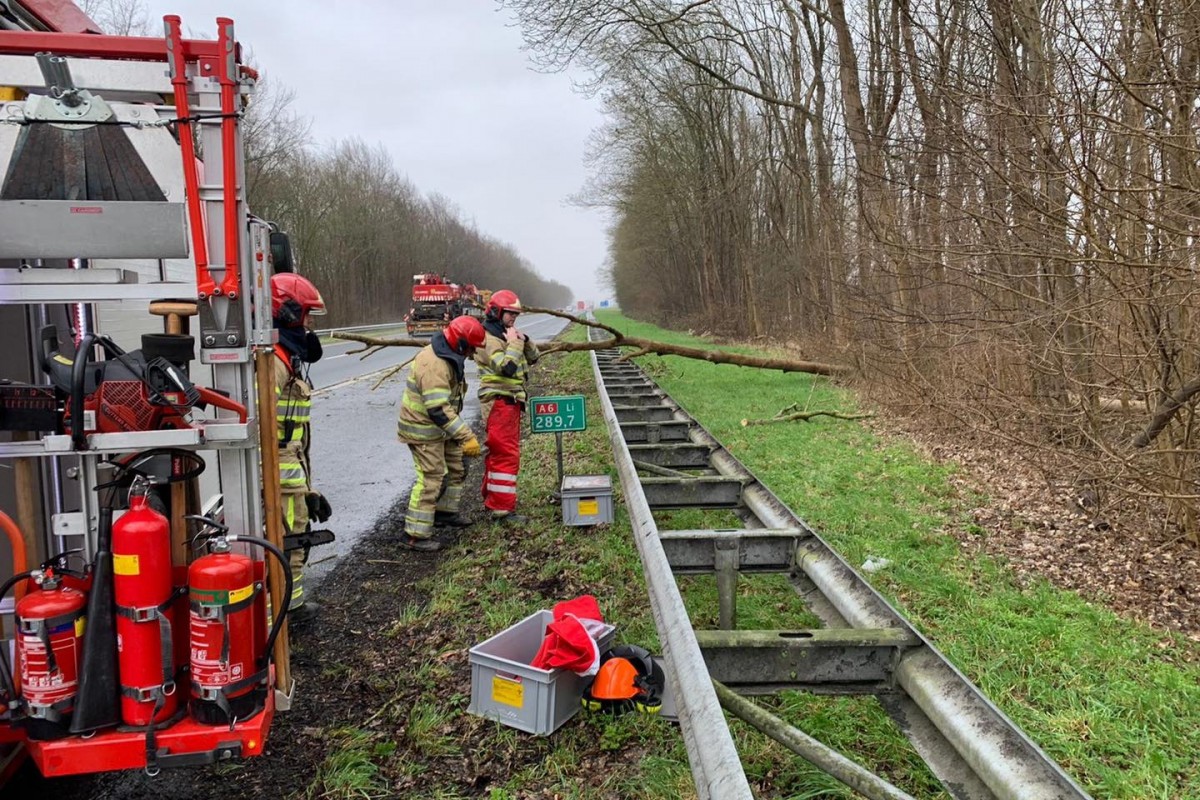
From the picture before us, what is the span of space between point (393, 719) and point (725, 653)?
5.35 ft

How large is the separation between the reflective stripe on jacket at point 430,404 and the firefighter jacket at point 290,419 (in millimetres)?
1334

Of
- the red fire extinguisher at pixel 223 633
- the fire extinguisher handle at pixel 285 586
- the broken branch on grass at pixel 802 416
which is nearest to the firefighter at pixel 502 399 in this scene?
the fire extinguisher handle at pixel 285 586

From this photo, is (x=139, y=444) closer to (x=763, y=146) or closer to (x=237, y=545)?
(x=237, y=545)

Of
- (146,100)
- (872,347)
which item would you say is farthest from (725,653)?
(872,347)

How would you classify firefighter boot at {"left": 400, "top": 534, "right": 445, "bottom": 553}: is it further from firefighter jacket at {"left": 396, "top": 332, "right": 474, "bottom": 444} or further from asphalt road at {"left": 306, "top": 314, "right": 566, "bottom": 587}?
firefighter jacket at {"left": 396, "top": 332, "right": 474, "bottom": 444}

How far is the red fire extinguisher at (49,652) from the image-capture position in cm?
253

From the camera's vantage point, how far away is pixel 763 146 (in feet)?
107

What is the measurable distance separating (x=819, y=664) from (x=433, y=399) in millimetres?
3919

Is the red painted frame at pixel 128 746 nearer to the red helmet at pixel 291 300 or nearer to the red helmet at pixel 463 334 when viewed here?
the red helmet at pixel 291 300

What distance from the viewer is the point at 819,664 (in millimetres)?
3088

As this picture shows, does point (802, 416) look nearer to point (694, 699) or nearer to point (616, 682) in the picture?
point (616, 682)

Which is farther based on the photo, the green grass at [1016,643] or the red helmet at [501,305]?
the red helmet at [501,305]

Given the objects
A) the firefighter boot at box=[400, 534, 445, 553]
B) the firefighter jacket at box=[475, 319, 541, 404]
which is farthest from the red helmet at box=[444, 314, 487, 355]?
the firefighter boot at box=[400, 534, 445, 553]

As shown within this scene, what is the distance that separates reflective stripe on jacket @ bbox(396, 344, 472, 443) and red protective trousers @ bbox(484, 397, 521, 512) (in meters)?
0.56
